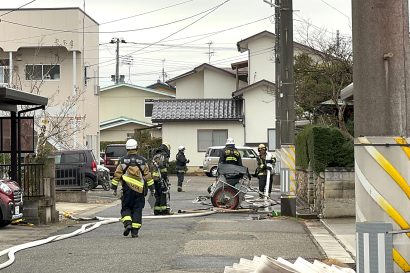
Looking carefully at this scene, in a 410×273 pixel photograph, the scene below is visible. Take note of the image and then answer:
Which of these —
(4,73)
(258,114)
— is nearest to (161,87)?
(258,114)

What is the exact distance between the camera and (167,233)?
1478 centimetres

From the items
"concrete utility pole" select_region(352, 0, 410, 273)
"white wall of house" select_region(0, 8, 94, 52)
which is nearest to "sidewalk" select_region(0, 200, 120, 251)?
"concrete utility pole" select_region(352, 0, 410, 273)

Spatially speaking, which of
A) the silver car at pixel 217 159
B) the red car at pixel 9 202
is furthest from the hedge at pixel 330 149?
the silver car at pixel 217 159

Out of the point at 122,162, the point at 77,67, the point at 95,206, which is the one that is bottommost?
the point at 95,206

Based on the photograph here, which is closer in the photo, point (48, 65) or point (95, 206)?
point (95, 206)

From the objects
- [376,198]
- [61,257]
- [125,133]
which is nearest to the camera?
[376,198]

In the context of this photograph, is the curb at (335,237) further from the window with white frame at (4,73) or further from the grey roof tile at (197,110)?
the grey roof tile at (197,110)

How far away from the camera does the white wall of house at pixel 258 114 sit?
49250 mm

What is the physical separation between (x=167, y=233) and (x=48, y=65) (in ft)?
99.0

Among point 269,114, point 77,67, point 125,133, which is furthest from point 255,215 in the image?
point 125,133

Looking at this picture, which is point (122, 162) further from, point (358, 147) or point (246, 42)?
point (246, 42)

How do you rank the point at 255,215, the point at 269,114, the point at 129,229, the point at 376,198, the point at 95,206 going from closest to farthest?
the point at 376,198 < the point at 129,229 < the point at 255,215 < the point at 95,206 < the point at 269,114

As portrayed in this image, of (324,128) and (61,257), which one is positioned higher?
(324,128)

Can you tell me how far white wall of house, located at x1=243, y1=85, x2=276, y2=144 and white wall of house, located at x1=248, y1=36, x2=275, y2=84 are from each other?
4341 millimetres
